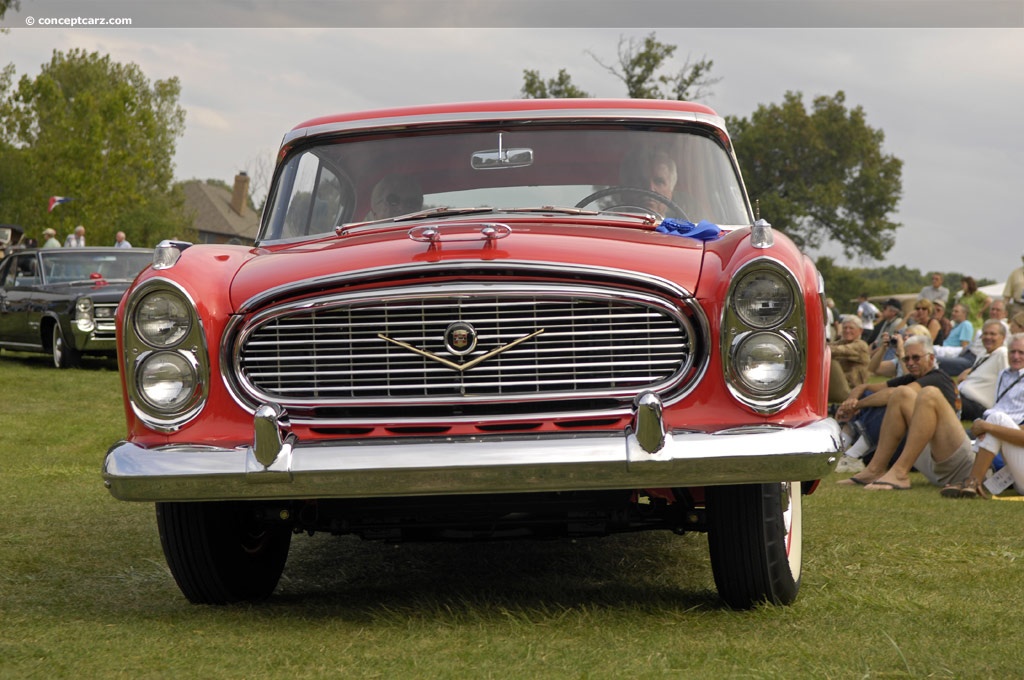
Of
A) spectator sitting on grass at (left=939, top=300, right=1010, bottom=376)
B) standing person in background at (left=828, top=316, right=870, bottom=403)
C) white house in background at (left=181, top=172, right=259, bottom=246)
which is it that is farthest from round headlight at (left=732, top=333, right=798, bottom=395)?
white house in background at (left=181, top=172, right=259, bottom=246)

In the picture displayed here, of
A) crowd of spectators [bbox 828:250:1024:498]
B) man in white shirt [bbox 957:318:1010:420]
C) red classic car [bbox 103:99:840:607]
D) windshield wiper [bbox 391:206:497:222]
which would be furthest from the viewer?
man in white shirt [bbox 957:318:1010:420]

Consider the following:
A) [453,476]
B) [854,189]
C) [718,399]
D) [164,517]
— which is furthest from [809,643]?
[854,189]

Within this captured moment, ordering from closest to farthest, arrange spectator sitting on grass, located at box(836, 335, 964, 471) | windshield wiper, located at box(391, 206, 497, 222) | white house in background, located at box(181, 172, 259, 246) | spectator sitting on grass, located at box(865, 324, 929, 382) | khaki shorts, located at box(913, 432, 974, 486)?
windshield wiper, located at box(391, 206, 497, 222) < khaki shorts, located at box(913, 432, 974, 486) < spectator sitting on grass, located at box(836, 335, 964, 471) < spectator sitting on grass, located at box(865, 324, 929, 382) < white house in background, located at box(181, 172, 259, 246)

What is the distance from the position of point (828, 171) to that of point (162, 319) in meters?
59.3

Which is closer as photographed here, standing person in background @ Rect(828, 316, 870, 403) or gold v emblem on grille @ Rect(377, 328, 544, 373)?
gold v emblem on grille @ Rect(377, 328, 544, 373)

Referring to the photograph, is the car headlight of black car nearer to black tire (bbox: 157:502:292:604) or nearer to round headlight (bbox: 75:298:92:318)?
round headlight (bbox: 75:298:92:318)

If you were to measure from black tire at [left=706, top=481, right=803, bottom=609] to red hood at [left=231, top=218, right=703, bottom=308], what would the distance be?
71 cm

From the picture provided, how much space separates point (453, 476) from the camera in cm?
381

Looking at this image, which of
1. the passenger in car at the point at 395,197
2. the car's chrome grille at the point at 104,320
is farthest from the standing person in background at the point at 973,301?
the passenger in car at the point at 395,197

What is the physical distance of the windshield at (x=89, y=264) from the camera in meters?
17.6

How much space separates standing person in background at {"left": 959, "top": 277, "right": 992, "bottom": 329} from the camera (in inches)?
671

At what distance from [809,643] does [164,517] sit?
7.17ft

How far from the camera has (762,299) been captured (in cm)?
396

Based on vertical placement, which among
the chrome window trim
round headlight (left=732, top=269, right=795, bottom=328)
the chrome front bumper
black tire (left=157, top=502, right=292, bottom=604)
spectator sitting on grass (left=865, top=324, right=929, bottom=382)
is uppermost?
the chrome window trim
